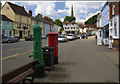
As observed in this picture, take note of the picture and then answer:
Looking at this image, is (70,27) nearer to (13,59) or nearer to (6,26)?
(6,26)

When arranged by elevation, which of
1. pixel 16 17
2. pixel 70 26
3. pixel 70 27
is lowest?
pixel 16 17

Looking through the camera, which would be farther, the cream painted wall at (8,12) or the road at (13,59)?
the cream painted wall at (8,12)

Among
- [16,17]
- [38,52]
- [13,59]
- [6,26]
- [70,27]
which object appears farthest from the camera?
[70,27]

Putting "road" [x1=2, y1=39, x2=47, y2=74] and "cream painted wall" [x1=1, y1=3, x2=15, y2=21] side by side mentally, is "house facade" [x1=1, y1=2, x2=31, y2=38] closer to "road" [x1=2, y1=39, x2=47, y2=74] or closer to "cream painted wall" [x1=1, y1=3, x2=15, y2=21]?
"cream painted wall" [x1=1, y1=3, x2=15, y2=21]

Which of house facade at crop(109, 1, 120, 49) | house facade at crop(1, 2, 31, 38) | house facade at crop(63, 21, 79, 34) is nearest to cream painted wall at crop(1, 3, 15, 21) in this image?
house facade at crop(1, 2, 31, 38)

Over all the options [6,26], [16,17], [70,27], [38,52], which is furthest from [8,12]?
[70,27]

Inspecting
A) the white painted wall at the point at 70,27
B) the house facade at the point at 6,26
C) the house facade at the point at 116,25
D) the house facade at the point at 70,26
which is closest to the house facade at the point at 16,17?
the house facade at the point at 6,26

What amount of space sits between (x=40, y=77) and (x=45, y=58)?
0.99 metres

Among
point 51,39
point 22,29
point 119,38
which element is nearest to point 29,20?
point 22,29

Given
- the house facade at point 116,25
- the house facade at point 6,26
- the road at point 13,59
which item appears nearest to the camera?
the road at point 13,59

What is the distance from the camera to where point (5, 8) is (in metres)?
43.7

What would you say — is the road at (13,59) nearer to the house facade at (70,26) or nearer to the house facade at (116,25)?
the house facade at (116,25)

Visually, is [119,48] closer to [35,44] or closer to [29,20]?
[35,44]

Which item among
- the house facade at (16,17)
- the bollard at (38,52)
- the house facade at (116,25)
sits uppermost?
the house facade at (16,17)
